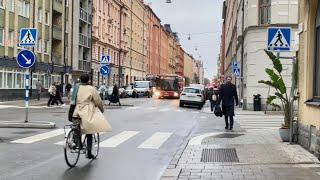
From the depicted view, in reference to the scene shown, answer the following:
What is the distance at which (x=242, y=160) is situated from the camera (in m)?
11.3

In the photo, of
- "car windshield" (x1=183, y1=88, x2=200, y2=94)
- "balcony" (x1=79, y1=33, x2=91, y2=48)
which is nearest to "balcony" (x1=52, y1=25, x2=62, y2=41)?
"balcony" (x1=79, y1=33, x2=91, y2=48)

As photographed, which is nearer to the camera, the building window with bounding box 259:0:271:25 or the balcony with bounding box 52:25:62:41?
the building window with bounding box 259:0:271:25

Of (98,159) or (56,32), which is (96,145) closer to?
(98,159)

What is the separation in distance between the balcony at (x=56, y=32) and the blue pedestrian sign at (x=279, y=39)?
140 ft

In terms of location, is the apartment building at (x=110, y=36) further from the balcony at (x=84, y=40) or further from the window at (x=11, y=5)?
the window at (x=11, y=5)

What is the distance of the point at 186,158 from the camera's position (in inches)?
459

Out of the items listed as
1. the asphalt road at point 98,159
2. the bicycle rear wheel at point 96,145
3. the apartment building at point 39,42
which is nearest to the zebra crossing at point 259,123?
the asphalt road at point 98,159

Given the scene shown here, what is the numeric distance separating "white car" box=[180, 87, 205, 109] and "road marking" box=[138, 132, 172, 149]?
73.5 feet

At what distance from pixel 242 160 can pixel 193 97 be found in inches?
1148

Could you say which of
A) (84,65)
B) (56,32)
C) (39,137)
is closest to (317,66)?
(39,137)

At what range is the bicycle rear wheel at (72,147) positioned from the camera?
34.2 ft

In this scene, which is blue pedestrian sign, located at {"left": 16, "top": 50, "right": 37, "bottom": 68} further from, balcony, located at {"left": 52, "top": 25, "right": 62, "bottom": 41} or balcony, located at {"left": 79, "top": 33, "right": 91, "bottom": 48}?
balcony, located at {"left": 79, "top": 33, "right": 91, "bottom": 48}

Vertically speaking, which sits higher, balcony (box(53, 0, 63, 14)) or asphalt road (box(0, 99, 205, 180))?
balcony (box(53, 0, 63, 14))

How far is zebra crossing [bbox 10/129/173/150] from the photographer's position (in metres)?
14.3
